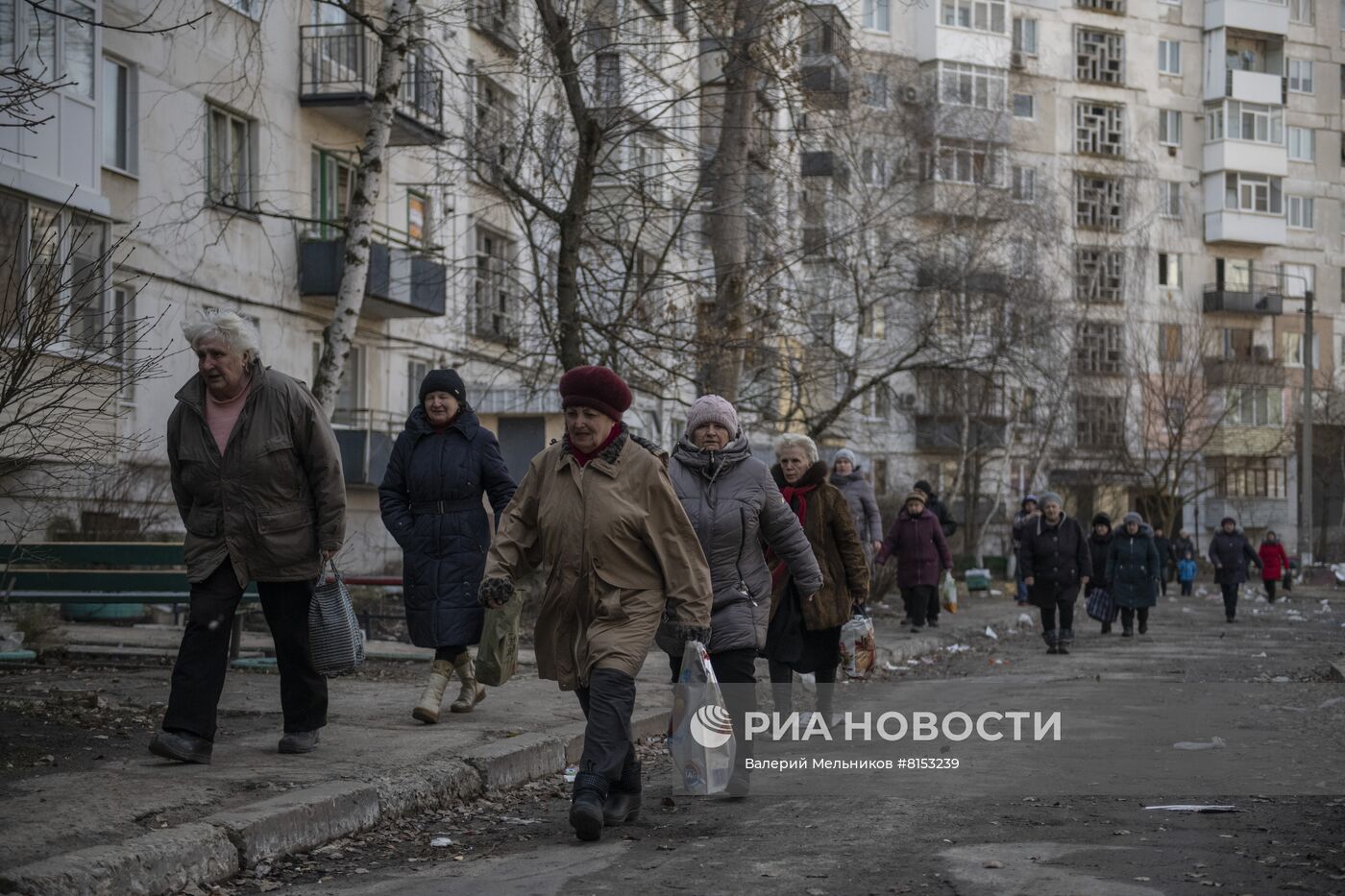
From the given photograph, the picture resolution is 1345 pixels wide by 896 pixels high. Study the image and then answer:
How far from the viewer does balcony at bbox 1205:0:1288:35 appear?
68.4 meters

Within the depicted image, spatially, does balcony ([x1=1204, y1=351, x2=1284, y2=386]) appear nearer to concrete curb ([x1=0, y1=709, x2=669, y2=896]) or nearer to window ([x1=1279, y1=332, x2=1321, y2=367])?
window ([x1=1279, y1=332, x2=1321, y2=367])

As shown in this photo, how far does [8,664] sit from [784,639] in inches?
228

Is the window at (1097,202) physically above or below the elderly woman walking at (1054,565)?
above

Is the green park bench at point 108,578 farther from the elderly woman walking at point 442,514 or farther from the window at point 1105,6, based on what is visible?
the window at point 1105,6

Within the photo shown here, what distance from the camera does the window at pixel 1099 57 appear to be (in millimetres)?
66062

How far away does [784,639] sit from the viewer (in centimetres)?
988

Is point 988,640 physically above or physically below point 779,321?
below

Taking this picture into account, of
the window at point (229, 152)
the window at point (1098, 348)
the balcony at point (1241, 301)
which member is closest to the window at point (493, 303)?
the window at point (229, 152)

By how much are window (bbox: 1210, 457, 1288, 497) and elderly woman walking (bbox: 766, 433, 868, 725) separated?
2300 inches

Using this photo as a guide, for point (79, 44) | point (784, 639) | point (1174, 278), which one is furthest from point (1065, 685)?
point (1174, 278)

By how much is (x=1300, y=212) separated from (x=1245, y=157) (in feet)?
18.0

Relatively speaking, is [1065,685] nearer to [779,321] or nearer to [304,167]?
[779,321]

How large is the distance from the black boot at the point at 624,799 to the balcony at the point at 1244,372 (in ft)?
172

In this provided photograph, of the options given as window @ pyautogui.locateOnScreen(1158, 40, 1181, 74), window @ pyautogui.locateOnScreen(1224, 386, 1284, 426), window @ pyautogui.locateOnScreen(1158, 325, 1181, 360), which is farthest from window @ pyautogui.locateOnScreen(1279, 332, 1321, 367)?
window @ pyautogui.locateOnScreen(1158, 325, 1181, 360)
